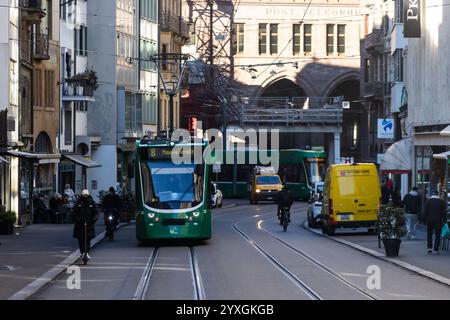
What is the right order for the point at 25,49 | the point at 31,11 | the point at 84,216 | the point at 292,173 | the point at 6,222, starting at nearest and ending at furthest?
the point at 84,216
the point at 6,222
the point at 31,11
the point at 25,49
the point at 292,173

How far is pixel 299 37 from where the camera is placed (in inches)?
4656

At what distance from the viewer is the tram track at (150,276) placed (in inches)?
825

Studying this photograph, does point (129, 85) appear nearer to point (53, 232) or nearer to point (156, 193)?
point (53, 232)

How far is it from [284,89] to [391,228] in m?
89.9

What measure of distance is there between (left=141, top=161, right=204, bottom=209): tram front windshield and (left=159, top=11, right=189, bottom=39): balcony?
49851 mm

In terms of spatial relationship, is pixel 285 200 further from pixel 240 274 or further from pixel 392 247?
pixel 240 274

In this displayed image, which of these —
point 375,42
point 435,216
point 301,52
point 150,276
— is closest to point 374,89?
point 375,42

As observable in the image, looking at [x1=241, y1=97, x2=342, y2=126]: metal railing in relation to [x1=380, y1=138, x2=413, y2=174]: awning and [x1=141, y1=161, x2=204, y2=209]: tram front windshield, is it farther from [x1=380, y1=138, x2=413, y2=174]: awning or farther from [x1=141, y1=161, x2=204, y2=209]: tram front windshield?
[x1=141, y1=161, x2=204, y2=209]: tram front windshield

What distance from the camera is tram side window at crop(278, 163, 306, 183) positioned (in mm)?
83688

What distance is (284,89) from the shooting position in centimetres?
12081

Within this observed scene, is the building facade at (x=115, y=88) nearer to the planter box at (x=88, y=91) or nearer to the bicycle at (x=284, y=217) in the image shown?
the planter box at (x=88, y=91)

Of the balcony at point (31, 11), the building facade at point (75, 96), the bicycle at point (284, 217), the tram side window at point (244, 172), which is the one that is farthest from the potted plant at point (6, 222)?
the tram side window at point (244, 172)

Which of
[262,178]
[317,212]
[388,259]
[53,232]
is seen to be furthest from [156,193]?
[262,178]

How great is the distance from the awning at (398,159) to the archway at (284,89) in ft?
215
